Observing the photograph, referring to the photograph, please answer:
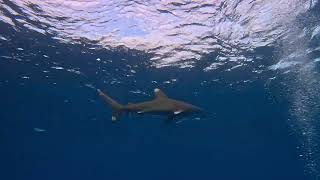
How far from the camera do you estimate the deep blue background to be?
82.5 feet

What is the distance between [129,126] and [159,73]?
1799 cm

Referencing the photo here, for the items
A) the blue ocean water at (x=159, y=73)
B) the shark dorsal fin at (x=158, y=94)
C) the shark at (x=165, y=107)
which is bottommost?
the shark at (x=165, y=107)

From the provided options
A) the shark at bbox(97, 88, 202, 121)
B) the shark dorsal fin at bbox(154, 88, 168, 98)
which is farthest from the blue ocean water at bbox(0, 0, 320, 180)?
the shark dorsal fin at bbox(154, 88, 168, 98)

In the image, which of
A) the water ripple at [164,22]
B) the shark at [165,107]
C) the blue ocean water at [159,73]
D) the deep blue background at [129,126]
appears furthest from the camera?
the deep blue background at [129,126]

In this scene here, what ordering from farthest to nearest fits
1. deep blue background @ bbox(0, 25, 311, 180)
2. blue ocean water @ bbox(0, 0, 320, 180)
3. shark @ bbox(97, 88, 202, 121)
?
deep blue background @ bbox(0, 25, 311, 180) → blue ocean water @ bbox(0, 0, 320, 180) → shark @ bbox(97, 88, 202, 121)

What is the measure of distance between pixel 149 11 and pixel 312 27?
344 inches

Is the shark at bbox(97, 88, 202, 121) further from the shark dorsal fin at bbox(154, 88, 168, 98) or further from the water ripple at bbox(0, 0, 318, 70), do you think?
the water ripple at bbox(0, 0, 318, 70)

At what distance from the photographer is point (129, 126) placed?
139 feet

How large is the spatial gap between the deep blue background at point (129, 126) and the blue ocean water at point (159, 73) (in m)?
0.14

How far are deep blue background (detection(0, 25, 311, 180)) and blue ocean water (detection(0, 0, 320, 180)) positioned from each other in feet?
0.46

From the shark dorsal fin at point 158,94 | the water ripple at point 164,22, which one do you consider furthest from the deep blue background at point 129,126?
the shark dorsal fin at point 158,94

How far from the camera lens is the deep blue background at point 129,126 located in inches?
990

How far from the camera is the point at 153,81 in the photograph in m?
27.0

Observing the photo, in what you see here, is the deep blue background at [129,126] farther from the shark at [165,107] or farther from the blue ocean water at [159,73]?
the shark at [165,107]
